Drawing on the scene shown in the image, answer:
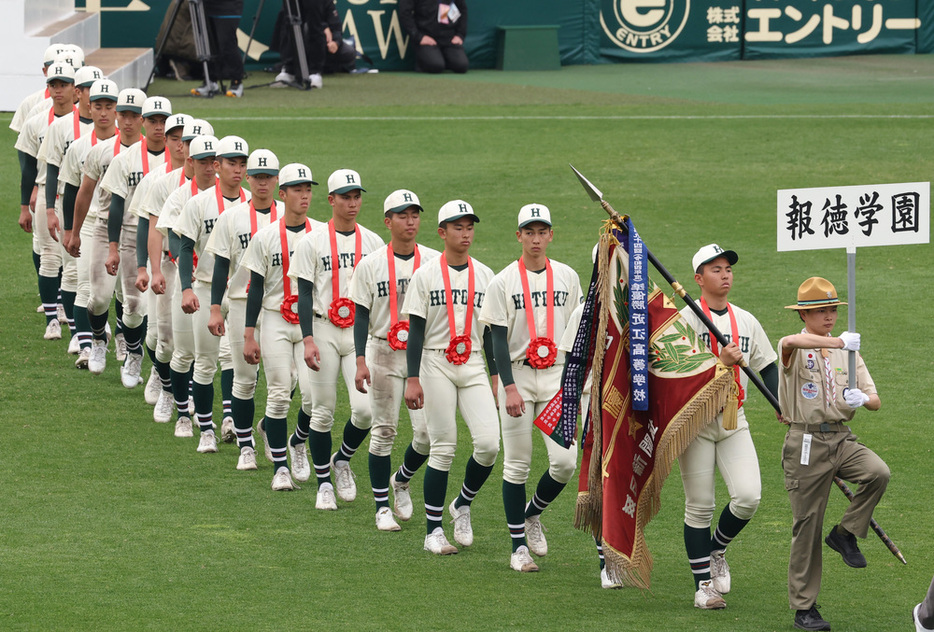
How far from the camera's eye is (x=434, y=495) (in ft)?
27.3

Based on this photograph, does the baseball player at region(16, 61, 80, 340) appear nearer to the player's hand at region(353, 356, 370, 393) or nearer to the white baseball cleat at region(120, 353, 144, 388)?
the white baseball cleat at region(120, 353, 144, 388)

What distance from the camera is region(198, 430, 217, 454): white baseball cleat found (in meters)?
10.4

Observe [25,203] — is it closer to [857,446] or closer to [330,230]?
[330,230]

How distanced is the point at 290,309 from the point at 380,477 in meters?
1.34

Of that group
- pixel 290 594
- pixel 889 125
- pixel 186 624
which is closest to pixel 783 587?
pixel 290 594

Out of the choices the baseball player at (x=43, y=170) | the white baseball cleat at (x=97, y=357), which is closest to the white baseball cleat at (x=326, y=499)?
the white baseball cleat at (x=97, y=357)

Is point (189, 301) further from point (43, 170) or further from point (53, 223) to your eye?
point (43, 170)

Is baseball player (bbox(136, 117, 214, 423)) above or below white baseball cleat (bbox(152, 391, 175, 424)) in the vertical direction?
above

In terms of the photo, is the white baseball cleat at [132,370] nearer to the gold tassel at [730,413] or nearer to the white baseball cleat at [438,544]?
the white baseball cleat at [438,544]

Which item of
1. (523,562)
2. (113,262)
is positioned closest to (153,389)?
(113,262)

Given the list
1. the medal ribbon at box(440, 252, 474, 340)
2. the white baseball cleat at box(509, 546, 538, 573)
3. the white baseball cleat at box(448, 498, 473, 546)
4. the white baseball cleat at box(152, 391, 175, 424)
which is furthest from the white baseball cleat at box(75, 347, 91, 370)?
the white baseball cleat at box(509, 546, 538, 573)

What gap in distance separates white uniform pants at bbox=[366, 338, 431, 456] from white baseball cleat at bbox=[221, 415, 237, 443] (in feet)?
7.73

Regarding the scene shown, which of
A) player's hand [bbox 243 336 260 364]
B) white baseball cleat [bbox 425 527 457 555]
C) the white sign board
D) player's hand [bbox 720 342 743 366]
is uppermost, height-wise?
the white sign board

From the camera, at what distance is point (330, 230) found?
9.09 m
